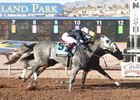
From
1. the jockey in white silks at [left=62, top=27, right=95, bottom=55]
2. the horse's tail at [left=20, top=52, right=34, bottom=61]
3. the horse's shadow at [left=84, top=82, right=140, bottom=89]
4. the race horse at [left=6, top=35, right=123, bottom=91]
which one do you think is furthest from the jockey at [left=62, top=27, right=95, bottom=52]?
the horse's shadow at [left=84, top=82, right=140, bottom=89]

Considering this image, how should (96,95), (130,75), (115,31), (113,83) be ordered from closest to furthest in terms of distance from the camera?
(96,95) < (113,83) < (130,75) < (115,31)

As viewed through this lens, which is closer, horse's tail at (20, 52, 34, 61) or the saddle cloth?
the saddle cloth

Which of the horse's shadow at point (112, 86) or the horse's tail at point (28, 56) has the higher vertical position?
the horse's tail at point (28, 56)

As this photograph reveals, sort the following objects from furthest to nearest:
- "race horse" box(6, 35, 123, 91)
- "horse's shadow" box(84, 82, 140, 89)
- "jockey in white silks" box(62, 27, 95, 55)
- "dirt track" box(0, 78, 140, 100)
Answer: "horse's shadow" box(84, 82, 140, 89) < "jockey in white silks" box(62, 27, 95, 55) < "race horse" box(6, 35, 123, 91) < "dirt track" box(0, 78, 140, 100)

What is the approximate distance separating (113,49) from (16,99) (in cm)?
342

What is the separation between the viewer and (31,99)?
1099cm

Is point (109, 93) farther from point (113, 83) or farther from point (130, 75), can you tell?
point (130, 75)

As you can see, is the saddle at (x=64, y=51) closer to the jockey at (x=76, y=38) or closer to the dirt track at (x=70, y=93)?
the jockey at (x=76, y=38)

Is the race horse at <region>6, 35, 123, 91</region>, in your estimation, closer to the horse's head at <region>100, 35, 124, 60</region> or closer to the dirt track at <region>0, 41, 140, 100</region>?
the horse's head at <region>100, 35, 124, 60</region>

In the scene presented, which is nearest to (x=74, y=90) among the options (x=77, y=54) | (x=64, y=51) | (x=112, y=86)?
(x=77, y=54)

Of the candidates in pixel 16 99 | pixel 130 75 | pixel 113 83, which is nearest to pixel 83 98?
pixel 16 99

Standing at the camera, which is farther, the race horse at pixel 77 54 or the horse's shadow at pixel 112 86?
the horse's shadow at pixel 112 86

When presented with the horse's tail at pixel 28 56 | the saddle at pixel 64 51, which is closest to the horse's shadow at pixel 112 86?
the saddle at pixel 64 51

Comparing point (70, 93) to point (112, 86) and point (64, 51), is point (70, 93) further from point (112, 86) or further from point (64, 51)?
point (112, 86)
